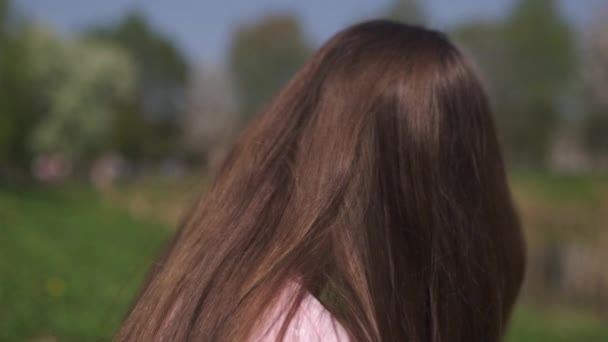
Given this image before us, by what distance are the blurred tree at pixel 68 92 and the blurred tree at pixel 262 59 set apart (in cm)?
1320

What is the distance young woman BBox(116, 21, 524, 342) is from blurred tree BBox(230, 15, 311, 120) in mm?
42773

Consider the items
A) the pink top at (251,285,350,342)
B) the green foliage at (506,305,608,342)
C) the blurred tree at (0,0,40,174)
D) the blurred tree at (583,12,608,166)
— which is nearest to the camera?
the pink top at (251,285,350,342)

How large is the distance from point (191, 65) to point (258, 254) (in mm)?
55785

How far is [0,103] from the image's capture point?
20.6m

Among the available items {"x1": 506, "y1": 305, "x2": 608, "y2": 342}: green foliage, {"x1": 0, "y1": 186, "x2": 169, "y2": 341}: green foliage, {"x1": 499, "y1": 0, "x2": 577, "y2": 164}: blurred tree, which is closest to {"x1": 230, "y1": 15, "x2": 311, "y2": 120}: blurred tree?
{"x1": 499, "y1": 0, "x2": 577, "y2": 164}: blurred tree

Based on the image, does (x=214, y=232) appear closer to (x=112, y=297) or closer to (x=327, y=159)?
(x=327, y=159)

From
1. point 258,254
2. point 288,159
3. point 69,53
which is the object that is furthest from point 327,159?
point 69,53

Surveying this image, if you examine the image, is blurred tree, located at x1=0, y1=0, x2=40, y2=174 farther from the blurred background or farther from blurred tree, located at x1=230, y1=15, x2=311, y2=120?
blurred tree, located at x1=230, y1=15, x2=311, y2=120

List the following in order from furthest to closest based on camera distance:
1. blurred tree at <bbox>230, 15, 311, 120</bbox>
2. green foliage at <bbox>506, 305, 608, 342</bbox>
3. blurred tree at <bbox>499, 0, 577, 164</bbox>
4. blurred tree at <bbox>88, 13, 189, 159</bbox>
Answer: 1. blurred tree at <bbox>88, 13, 189, 159</bbox>
2. blurred tree at <bbox>230, 15, 311, 120</bbox>
3. blurred tree at <bbox>499, 0, 577, 164</bbox>
4. green foliage at <bbox>506, 305, 608, 342</bbox>

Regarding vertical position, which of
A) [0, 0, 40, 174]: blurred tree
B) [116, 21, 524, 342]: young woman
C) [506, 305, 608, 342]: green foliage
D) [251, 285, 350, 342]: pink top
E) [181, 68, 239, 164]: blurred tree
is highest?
[181, 68, 239, 164]: blurred tree

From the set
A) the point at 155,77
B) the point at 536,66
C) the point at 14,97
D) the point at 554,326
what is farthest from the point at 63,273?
the point at 155,77

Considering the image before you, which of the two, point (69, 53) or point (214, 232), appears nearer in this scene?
point (214, 232)

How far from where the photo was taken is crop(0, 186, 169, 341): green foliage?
475 centimetres

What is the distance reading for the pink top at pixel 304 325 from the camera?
1.68m
